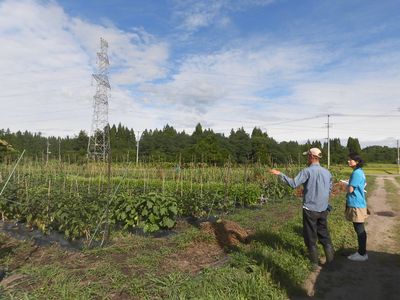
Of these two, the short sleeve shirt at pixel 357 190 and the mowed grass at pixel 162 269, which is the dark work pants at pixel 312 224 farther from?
the short sleeve shirt at pixel 357 190

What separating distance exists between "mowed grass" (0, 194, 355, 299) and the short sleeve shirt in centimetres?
106

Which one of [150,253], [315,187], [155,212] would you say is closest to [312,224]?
[315,187]

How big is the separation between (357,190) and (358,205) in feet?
0.78

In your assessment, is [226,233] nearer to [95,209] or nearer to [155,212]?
[155,212]

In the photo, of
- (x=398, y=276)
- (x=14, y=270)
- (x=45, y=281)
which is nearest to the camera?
(x=45, y=281)

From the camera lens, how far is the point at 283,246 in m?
5.90

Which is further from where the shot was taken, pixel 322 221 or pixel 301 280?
pixel 322 221

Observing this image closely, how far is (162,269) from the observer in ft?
15.5

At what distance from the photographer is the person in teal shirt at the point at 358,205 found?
5668mm

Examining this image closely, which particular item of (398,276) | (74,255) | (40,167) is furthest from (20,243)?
(40,167)

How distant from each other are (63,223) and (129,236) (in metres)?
1.30

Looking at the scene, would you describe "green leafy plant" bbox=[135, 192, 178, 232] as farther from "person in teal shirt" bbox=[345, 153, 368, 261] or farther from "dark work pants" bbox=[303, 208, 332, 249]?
"person in teal shirt" bbox=[345, 153, 368, 261]

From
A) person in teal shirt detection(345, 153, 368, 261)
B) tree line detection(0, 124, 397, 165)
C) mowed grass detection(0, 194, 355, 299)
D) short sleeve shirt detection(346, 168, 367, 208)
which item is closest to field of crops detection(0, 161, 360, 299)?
mowed grass detection(0, 194, 355, 299)

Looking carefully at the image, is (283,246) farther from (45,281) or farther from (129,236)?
(45,281)
